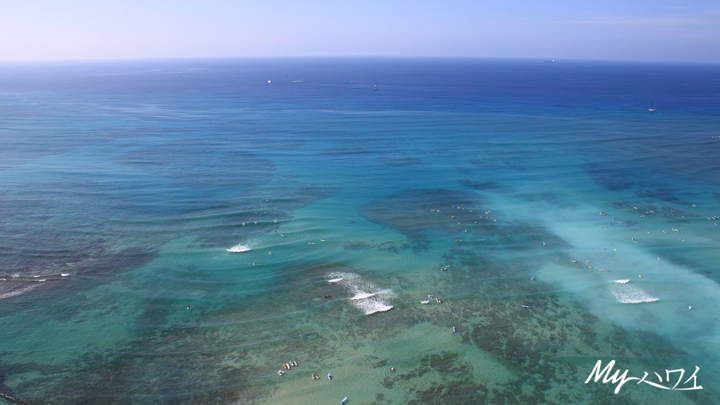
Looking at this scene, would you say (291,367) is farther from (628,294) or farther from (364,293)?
(628,294)

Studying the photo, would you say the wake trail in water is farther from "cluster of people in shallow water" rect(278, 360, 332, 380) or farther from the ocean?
"cluster of people in shallow water" rect(278, 360, 332, 380)

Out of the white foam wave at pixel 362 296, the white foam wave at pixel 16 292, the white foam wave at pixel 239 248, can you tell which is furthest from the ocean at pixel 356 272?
the white foam wave at pixel 362 296

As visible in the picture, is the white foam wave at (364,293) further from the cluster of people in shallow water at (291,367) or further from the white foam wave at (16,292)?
the white foam wave at (16,292)

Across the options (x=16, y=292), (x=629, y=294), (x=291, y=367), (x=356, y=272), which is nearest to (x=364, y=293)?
(x=356, y=272)

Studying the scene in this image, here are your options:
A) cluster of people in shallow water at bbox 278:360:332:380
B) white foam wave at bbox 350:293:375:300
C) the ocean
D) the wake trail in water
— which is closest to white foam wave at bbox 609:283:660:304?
the wake trail in water

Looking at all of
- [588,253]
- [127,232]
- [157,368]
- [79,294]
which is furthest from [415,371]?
[127,232]
